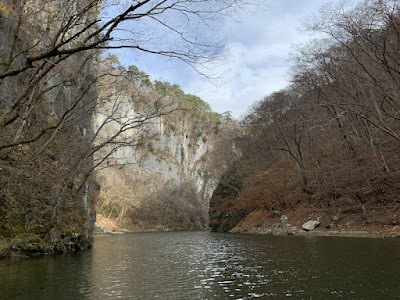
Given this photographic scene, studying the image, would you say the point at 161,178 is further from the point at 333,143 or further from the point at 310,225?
the point at 310,225

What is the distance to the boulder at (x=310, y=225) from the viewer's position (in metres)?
19.2

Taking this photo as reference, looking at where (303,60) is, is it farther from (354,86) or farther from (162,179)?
(162,179)

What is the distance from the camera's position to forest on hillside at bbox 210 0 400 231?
40.8 ft

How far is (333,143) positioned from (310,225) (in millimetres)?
11018

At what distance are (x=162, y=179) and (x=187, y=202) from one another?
1028 centimetres

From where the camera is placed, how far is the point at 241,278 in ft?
23.0

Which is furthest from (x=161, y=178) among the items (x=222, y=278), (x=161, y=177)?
(x=222, y=278)

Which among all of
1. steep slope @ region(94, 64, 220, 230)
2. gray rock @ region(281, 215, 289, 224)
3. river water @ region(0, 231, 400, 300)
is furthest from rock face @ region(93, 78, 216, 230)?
river water @ region(0, 231, 400, 300)

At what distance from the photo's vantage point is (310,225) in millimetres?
19391

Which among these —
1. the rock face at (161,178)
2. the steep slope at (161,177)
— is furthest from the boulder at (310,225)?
the rock face at (161,178)

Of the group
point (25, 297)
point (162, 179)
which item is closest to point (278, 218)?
point (25, 297)

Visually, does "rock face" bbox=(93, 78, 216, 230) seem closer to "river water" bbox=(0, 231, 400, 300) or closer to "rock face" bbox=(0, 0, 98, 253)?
"rock face" bbox=(0, 0, 98, 253)

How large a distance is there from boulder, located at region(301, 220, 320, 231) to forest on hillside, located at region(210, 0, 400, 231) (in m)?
0.49

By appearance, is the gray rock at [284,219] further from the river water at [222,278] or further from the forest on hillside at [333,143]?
the river water at [222,278]
